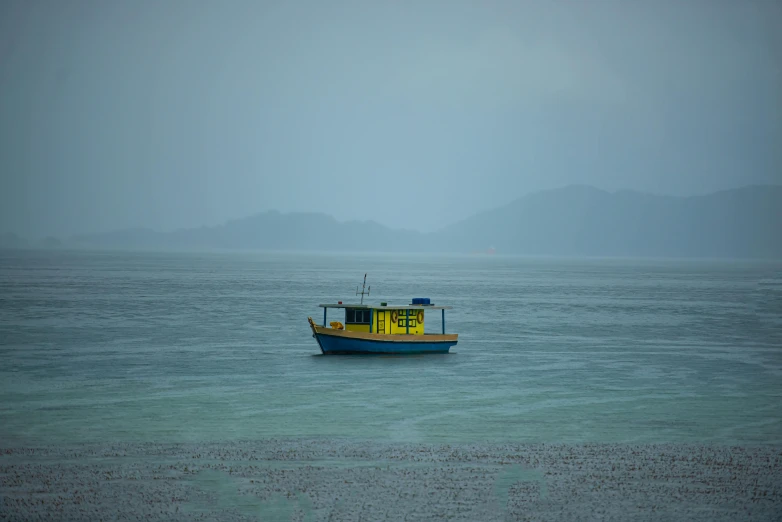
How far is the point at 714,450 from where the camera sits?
3234 cm

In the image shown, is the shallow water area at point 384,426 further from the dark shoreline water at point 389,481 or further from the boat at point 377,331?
the boat at point 377,331

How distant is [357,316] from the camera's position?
5656 centimetres

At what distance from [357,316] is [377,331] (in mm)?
1561

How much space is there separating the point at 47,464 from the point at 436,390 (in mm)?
21116

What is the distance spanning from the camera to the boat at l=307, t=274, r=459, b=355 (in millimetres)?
55625

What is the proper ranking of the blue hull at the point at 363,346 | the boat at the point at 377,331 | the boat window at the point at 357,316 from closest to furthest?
the boat at the point at 377,331 < the blue hull at the point at 363,346 < the boat window at the point at 357,316

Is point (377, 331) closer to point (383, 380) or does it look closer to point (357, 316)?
point (357, 316)

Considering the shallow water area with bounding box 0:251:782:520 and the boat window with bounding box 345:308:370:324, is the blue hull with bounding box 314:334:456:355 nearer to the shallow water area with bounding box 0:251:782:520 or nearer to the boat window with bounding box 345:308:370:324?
the shallow water area with bounding box 0:251:782:520

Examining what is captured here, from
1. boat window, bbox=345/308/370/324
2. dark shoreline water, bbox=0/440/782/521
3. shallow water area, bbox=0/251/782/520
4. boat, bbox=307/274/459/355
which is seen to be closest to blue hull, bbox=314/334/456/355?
boat, bbox=307/274/459/355

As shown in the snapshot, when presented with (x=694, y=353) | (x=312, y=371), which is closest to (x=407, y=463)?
(x=312, y=371)

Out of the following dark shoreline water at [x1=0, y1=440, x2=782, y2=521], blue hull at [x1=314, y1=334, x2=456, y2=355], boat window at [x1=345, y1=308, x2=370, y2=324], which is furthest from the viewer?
boat window at [x1=345, y1=308, x2=370, y2=324]

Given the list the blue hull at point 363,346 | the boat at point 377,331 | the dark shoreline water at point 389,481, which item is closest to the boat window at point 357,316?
the boat at point 377,331

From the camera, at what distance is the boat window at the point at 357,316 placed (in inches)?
2212

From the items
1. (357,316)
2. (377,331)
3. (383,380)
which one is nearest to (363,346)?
(377,331)
